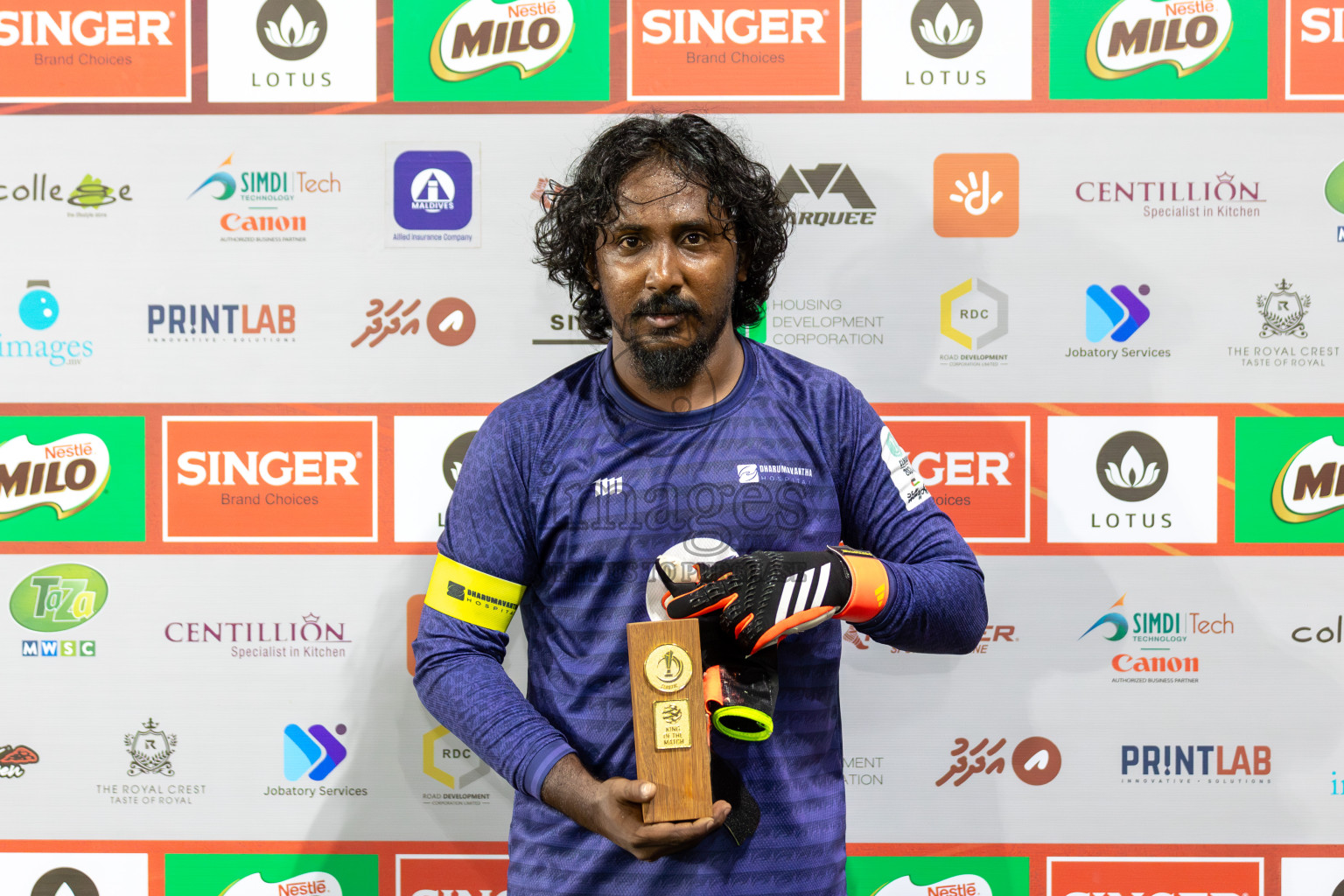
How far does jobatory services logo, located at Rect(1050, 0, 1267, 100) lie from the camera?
1869mm

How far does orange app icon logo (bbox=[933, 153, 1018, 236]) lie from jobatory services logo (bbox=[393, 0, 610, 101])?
2.40ft

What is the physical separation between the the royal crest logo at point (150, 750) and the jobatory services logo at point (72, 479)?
418 mm

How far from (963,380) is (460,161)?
3.79 feet

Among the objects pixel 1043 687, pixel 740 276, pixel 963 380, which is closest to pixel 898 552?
pixel 740 276

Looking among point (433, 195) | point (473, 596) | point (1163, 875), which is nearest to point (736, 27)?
point (433, 195)

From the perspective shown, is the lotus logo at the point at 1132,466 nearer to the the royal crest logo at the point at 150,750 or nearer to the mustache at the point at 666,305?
the mustache at the point at 666,305

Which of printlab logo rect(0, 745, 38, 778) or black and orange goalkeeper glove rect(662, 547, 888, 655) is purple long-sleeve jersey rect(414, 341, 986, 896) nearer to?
black and orange goalkeeper glove rect(662, 547, 888, 655)

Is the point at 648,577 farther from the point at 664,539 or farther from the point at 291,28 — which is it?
the point at 291,28

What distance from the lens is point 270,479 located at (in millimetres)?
1911

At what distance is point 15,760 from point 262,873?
59 cm

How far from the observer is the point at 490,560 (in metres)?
1.23

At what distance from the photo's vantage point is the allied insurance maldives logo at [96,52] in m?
1.91

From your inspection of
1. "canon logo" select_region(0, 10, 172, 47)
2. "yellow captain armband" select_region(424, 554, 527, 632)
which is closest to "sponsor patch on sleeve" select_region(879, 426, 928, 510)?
"yellow captain armband" select_region(424, 554, 527, 632)

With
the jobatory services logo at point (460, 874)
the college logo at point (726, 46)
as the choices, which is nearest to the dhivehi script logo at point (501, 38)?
the college logo at point (726, 46)
